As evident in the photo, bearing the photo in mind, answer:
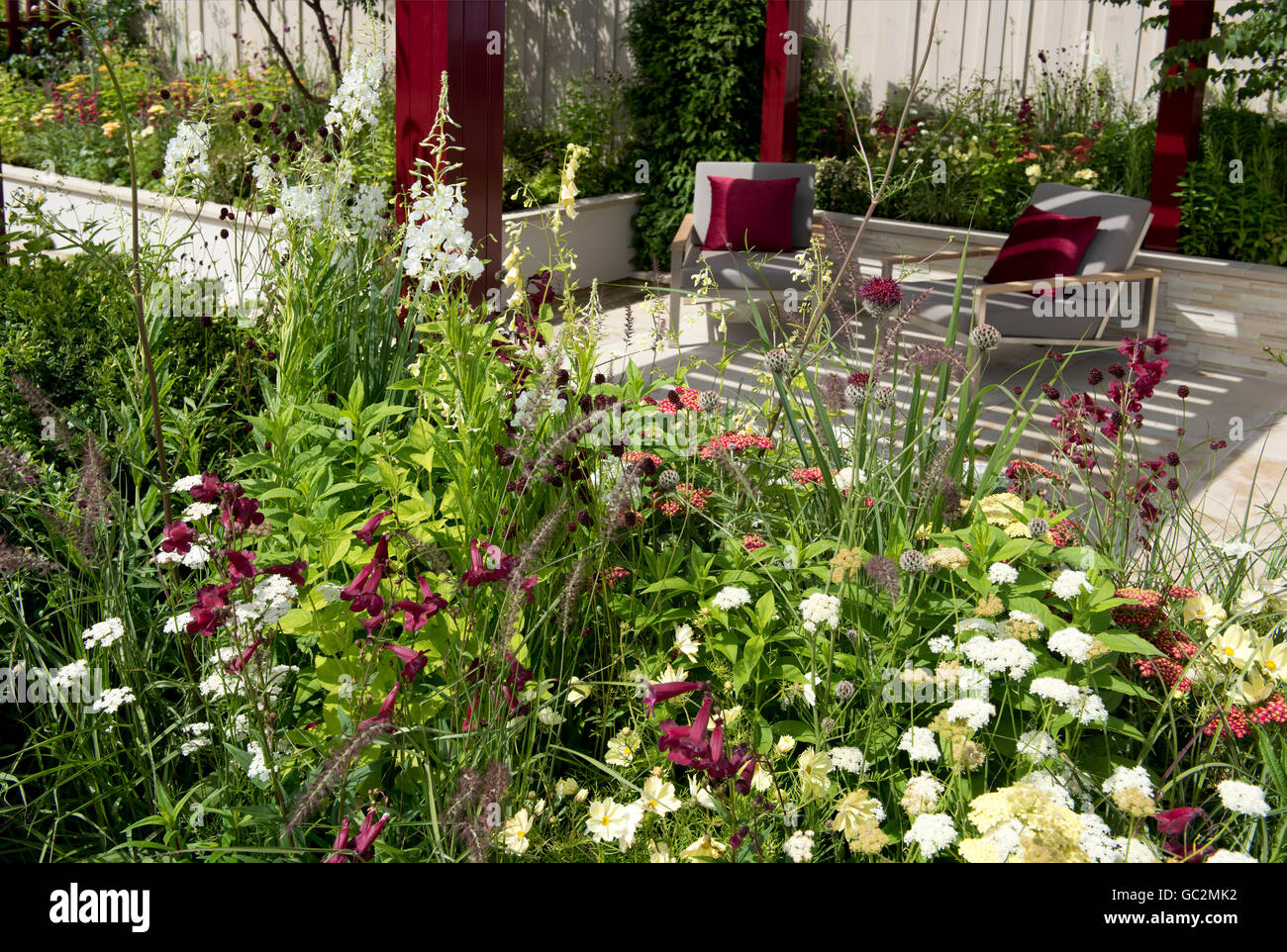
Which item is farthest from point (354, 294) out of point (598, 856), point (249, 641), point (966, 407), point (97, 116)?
point (97, 116)

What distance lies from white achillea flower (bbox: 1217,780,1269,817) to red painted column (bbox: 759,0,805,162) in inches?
268

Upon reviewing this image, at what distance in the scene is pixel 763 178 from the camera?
7137 mm

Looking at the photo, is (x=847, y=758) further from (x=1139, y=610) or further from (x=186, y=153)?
(x=186, y=153)

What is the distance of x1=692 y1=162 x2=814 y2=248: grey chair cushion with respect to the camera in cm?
711

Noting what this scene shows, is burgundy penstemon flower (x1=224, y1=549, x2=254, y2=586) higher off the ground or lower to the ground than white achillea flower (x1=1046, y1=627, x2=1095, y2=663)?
higher

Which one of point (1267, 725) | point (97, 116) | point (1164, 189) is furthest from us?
point (97, 116)

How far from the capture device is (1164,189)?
6.95 meters

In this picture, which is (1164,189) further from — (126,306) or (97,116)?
(97,116)

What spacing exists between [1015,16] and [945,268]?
91.4 inches

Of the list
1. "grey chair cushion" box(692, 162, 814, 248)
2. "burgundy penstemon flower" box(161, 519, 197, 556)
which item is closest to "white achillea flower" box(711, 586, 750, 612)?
"burgundy penstemon flower" box(161, 519, 197, 556)

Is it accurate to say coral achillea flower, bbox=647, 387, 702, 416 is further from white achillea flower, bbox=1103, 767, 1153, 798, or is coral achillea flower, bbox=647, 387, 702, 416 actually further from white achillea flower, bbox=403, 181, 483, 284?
white achillea flower, bbox=1103, 767, 1153, 798

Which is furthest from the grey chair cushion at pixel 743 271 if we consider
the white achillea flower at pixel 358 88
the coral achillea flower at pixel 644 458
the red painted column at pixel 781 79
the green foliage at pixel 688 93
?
the coral achillea flower at pixel 644 458

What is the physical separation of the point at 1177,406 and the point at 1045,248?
1.12 meters

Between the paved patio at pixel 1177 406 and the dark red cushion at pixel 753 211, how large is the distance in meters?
0.50
